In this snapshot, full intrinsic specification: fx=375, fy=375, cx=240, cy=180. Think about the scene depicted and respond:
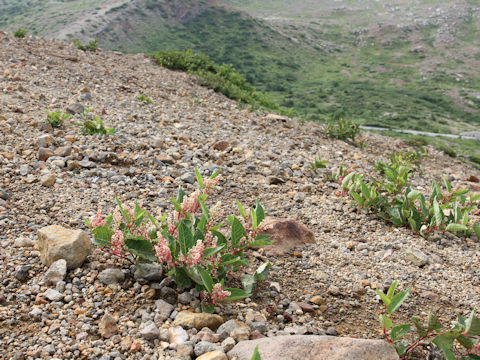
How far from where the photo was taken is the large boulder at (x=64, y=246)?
3.13 meters

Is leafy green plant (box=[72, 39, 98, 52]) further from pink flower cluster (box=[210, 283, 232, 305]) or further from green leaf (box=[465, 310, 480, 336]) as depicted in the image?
green leaf (box=[465, 310, 480, 336])

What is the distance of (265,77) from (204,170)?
156 feet

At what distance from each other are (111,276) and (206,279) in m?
0.85

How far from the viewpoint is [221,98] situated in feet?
34.1

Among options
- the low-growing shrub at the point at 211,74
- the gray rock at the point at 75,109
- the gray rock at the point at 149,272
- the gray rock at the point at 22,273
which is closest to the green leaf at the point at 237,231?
the gray rock at the point at 149,272

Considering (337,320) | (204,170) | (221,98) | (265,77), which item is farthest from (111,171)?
(265,77)

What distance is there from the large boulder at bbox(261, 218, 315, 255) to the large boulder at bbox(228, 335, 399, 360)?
5.11 feet

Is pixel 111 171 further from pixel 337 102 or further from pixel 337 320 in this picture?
pixel 337 102

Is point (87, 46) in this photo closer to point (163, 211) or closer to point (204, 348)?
point (163, 211)

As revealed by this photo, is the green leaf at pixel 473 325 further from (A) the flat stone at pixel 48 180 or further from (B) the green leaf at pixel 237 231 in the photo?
(A) the flat stone at pixel 48 180

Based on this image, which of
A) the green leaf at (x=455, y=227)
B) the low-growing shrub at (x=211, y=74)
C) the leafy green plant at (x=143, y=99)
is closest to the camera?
the green leaf at (x=455, y=227)

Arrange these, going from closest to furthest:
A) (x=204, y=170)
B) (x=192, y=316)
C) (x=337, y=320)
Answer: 1. (x=192, y=316)
2. (x=337, y=320)
3. (x=204, y=170)

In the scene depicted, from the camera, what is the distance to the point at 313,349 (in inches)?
94.0

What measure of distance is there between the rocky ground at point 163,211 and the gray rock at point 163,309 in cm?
1
